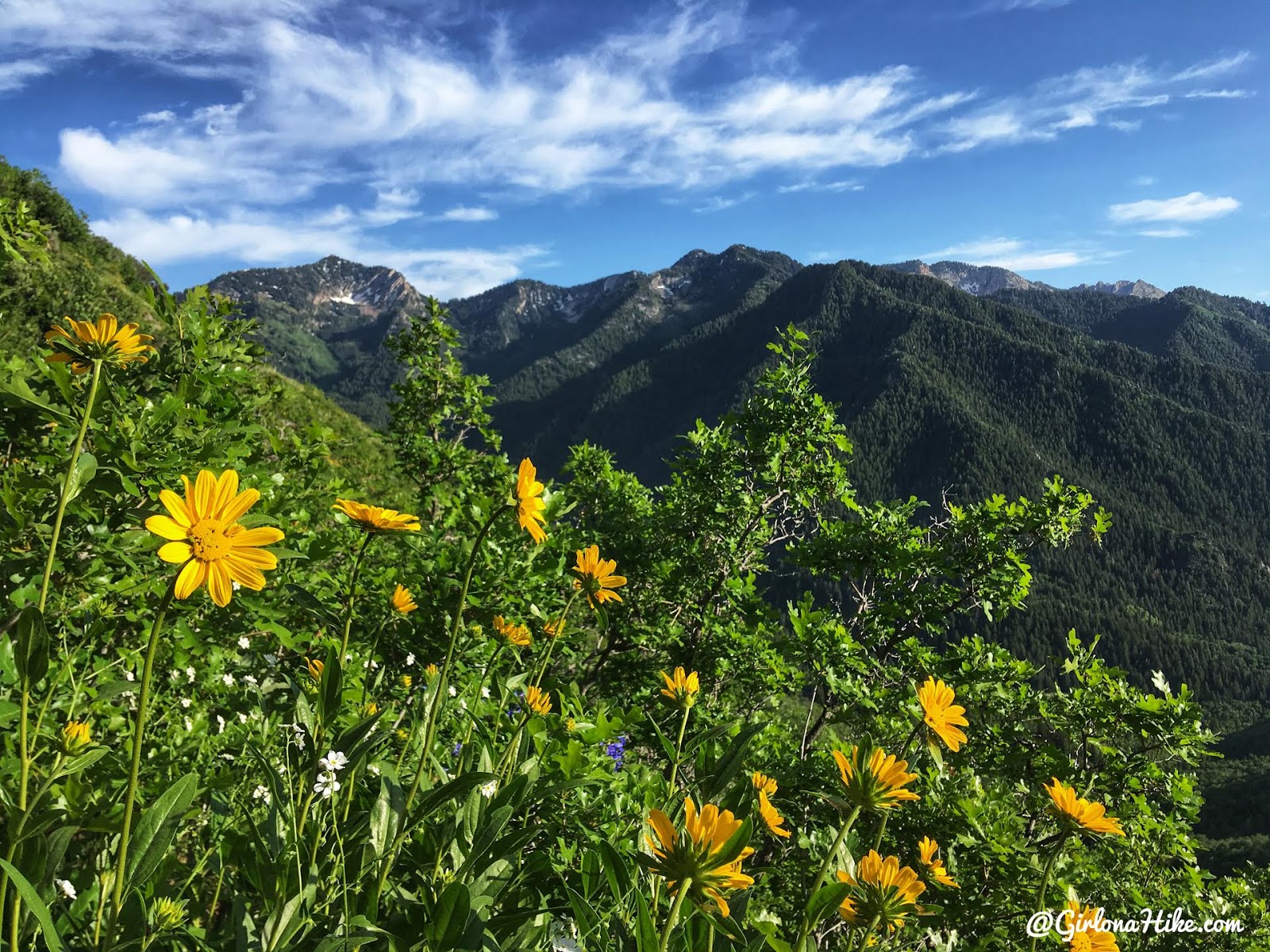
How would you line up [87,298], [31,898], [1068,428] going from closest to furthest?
[31,898] < [87,298] < [1068,428]

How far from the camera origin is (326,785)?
1153 mm

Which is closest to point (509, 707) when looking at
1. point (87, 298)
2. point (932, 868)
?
point (932, 868)

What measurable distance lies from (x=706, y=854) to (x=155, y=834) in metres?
0.69

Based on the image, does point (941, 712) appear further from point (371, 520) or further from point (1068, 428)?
point (1068, 428)

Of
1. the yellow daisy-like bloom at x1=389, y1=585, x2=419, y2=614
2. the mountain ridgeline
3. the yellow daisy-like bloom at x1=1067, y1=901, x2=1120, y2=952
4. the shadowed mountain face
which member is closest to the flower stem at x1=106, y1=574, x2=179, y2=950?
the yellow daisy-like bloom at x1=389, y1=585, x2=419, y2=614

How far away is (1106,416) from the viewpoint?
452 feet

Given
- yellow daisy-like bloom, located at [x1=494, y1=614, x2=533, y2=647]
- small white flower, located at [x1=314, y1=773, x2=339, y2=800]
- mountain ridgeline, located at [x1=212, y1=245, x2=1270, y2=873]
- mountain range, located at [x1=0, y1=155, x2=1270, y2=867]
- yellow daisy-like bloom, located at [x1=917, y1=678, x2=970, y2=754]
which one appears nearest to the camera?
small white flower, located at [x1=314, y1=773, x2=339, y2=800]

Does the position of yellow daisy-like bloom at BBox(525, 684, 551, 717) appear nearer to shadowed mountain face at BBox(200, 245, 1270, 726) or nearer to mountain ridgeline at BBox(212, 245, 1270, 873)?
mountain ridgeline at BBox(212, 245, 1270, 873)

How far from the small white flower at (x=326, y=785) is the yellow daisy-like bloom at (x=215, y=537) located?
13.7 inches

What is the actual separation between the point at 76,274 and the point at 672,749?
16.9 meters

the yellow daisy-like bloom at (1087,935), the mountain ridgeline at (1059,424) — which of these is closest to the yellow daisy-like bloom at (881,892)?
the yellow daisy-like bloom at (1087,935)

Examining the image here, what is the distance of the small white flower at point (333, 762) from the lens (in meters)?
1.02

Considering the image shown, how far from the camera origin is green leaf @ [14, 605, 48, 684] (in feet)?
2.48

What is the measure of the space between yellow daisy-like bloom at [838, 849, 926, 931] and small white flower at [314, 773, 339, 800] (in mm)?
841
